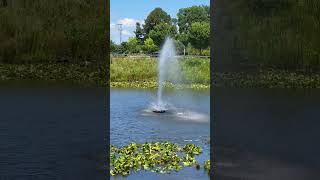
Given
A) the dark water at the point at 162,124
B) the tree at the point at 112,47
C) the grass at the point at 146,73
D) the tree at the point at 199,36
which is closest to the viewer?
the dark water at the point at 162,124

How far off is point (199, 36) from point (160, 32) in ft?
23.9

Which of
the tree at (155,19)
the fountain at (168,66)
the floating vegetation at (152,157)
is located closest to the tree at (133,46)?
the tree at (155,19)

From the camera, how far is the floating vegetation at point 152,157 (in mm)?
12945

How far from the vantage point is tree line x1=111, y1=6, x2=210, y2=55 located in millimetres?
66312

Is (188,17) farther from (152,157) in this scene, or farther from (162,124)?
(152,157)

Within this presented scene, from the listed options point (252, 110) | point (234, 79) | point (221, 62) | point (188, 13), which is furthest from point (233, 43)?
point (188, 13)

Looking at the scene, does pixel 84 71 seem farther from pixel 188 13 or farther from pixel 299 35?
pixel 188 13

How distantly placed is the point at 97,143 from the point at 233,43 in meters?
32.0

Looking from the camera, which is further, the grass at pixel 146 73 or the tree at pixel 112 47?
the tree at pixel 112 47

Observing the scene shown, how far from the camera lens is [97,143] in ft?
51.0

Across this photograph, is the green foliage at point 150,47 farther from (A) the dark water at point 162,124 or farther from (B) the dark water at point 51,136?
(B) the dark water at point 51,136

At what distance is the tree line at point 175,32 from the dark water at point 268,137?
3775 cm

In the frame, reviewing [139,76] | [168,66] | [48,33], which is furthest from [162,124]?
[48,33]

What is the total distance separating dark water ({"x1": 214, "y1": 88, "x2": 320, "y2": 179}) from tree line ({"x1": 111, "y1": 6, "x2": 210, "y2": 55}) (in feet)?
124
